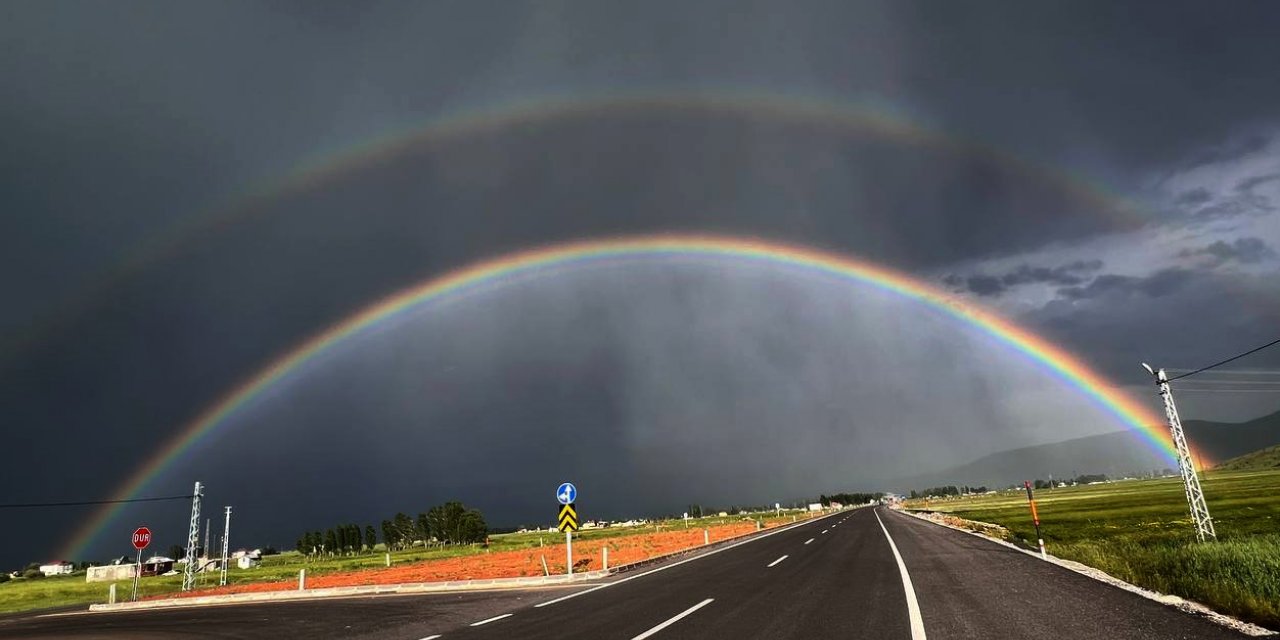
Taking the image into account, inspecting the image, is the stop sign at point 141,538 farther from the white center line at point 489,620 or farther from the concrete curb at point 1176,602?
the concrete curb at point 1176,602

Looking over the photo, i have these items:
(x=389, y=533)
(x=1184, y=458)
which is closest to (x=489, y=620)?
(x=1184, y=458)

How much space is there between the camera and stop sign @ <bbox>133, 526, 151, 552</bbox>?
30.5m

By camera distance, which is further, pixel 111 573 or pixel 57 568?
pixel 57 568

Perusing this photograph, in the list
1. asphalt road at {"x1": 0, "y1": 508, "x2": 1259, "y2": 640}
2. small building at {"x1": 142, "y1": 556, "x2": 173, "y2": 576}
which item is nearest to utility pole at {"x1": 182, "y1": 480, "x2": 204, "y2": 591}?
asphalt road at {"x1": 0, "y1": 508, "x2": 1259, "y2": 640}

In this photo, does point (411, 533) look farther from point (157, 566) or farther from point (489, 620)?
point (489, 620)

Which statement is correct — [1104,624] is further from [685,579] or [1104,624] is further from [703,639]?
[685,579]

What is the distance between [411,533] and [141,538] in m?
151

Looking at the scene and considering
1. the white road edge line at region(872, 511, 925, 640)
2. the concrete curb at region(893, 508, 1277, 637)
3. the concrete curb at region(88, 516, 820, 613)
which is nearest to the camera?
the concrete curb at region(893, 508, 1277, 637)

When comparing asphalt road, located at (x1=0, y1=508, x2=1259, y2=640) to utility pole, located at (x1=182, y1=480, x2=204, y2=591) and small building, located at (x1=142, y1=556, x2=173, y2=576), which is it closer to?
utility pole, located at (x1=182, y1=480, x2=204, y2=591)

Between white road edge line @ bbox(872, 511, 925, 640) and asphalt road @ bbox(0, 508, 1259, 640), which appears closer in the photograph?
white road edge line @ bbox(872, 511, 925, 640)

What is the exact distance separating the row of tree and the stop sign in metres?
122

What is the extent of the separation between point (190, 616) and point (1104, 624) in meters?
26.8

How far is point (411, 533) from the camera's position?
168500 millimetres

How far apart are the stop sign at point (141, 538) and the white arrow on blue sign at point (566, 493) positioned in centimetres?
2236
